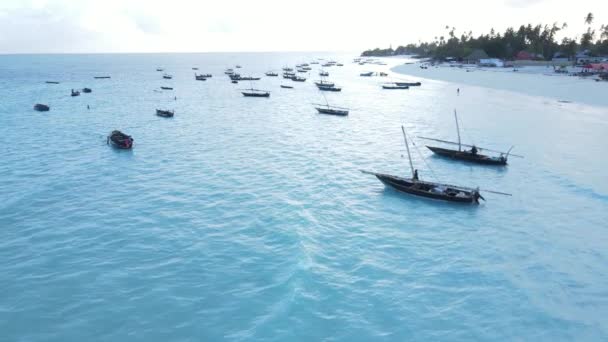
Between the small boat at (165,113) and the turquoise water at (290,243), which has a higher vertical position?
the small boat at (165,113)

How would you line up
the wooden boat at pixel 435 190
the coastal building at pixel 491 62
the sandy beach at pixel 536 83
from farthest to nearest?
the coastal building at pixel 491 62 → the sandy beach at pixel 536 83 → the wooden boat at pixel 435 190

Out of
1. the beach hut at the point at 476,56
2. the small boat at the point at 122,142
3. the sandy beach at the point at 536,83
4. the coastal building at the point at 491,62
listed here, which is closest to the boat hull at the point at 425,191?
the small boat at the point at 122,142

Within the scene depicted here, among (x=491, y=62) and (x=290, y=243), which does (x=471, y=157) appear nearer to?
(x=290, y=243)

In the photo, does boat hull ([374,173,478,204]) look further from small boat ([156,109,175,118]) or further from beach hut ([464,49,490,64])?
beach hut ([464,49,490,64])

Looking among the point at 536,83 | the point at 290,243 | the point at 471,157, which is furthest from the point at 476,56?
the point at 290,243

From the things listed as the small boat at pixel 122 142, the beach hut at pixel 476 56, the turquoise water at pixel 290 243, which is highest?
the beach hut at pixel 476 56

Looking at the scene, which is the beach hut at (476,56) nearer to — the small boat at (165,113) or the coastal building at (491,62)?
the coastal building at (491,62)

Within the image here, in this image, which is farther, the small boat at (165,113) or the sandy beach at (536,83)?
the sandy beach at (536,83)

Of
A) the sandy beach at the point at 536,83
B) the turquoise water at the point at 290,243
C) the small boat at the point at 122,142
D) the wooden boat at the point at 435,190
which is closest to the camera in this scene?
the turquoise water at the point at 290,243
